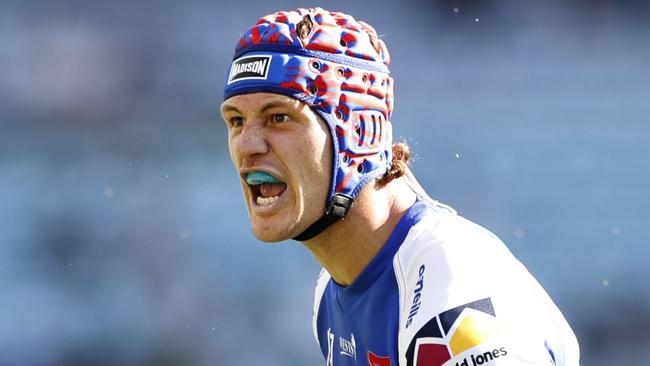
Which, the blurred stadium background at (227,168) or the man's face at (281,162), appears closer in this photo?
the man's face at (281,162)

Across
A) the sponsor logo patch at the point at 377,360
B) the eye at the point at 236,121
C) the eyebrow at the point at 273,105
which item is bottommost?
the sponsor logo patch at the point at 377,360

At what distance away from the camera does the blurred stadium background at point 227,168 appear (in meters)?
7.24

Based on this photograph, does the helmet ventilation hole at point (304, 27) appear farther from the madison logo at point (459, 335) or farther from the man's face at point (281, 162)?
the madison logo at point (459, 335)

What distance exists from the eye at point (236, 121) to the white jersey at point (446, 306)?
0.62 m

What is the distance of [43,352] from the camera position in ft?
23.2

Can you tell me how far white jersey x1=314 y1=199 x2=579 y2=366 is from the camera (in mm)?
2584

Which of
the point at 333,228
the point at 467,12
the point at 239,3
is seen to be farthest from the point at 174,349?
the point at 333,228

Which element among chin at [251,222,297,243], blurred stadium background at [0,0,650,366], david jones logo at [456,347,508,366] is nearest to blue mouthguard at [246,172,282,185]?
chin at [251,222,297,243]

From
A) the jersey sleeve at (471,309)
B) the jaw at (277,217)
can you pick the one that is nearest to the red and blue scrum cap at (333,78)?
the jaw at (277,217)

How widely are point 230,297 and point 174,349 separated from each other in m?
0.56

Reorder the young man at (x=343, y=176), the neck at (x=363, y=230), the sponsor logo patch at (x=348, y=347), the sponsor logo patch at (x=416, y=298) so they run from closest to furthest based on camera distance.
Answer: the sponsor logo patch at (x=416, y=298) → the young man at (x=343, y=176) → the neck at (x=363, y=230) → the sponsor logo patch at (x=348, y=347)

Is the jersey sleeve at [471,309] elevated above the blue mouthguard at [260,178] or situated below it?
below

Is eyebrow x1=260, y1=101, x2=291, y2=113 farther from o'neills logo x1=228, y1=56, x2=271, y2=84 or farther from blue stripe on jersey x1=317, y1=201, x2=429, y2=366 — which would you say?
blue stripe on jersey x1=317, y1=201, x2=429, y2=366

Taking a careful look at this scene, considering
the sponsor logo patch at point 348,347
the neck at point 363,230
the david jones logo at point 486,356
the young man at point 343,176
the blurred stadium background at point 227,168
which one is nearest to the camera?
the david jones logo at point 486,356
